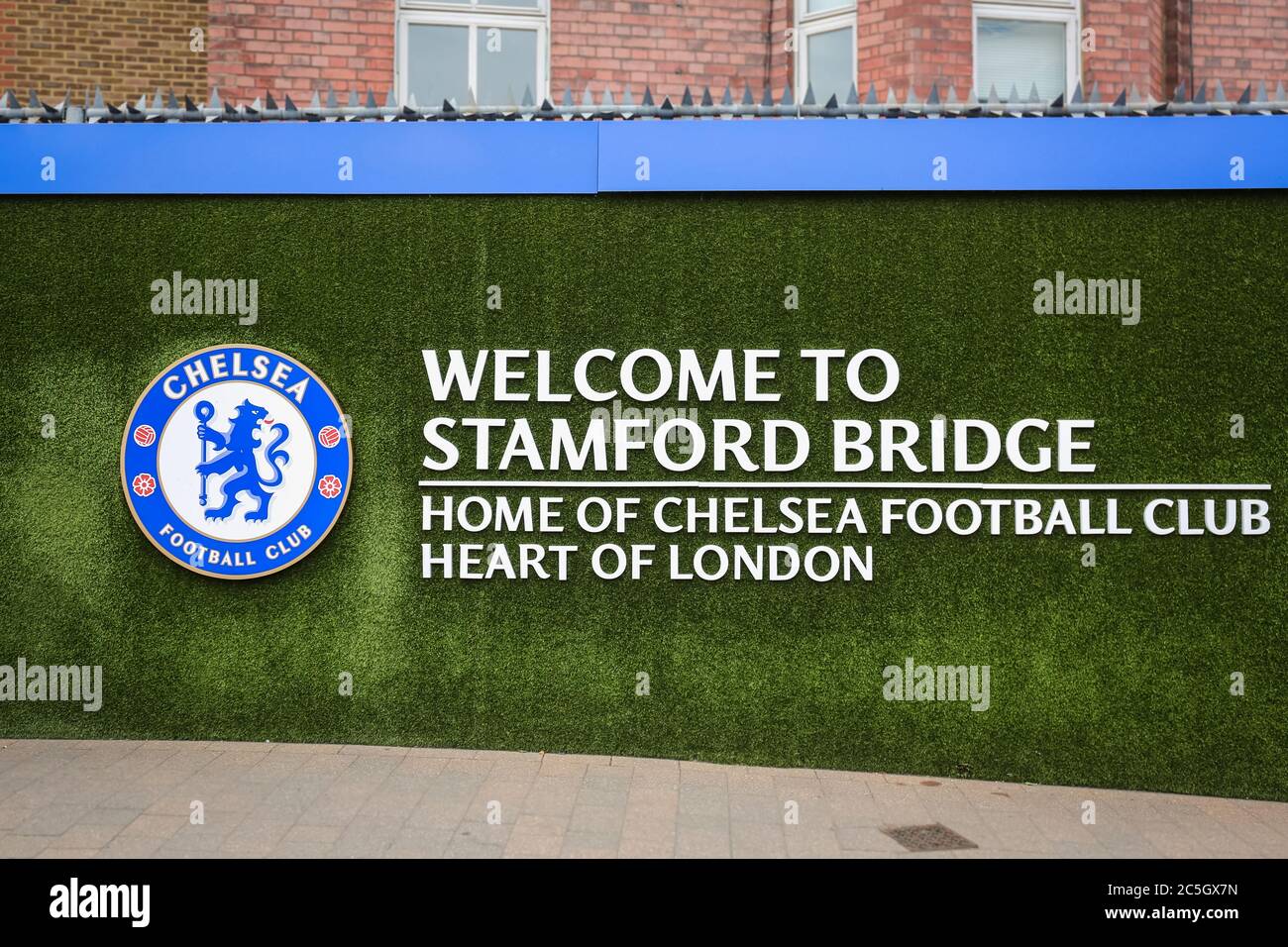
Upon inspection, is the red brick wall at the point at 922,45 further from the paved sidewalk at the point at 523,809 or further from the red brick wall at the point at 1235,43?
the paved sidewalk at the point at 523,809

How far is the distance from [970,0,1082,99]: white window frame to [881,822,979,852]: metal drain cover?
228 inches

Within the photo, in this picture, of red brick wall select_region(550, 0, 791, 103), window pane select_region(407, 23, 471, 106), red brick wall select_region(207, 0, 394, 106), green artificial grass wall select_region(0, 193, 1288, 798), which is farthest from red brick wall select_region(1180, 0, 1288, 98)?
red brick wall select_region(207, 0, 394, 106)

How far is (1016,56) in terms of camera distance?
8.51 meters

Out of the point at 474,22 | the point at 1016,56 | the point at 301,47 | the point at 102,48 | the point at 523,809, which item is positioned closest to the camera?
the point at 523,809

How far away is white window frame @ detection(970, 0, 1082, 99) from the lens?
27.7ft

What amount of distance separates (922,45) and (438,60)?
3652mm

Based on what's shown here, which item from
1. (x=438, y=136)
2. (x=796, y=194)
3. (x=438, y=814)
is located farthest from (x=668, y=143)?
(x=438, y=814)

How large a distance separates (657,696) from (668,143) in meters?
2.87

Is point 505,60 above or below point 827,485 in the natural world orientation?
above

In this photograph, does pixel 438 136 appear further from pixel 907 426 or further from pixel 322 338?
pixel 907 426

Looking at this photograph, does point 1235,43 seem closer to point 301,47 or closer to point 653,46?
point 653,46
